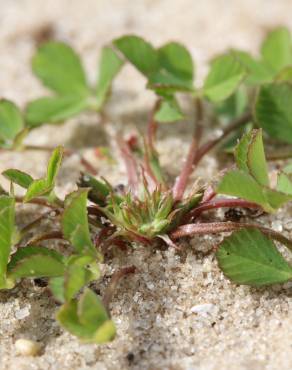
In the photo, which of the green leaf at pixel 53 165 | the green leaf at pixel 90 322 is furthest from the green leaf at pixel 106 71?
the green leaf at pixel 90 322

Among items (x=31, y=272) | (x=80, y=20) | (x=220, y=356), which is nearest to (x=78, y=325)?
(x=31, y=272)

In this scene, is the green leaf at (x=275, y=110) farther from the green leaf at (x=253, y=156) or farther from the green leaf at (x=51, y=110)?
the green leaf at (x=51, y=110)

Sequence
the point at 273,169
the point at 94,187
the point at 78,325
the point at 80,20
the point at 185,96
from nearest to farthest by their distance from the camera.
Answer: the point at 78,325, the point at 94,187, the point at 273,169, the point at 185,96, the point at 80,20

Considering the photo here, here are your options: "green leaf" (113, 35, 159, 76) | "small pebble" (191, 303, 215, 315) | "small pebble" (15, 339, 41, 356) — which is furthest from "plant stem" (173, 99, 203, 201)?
"small pebble" (15, 339, 41, 356)

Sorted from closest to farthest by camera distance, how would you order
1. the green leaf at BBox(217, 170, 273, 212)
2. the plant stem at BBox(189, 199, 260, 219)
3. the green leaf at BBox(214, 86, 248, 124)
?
the green leaf at BBox(217, 170, 273, 212), the plant stem at BBox(189, 199, 260, 219), the green leaf at BBox(214, 86, 248, 124)

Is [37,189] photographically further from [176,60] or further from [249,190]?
[176,60]

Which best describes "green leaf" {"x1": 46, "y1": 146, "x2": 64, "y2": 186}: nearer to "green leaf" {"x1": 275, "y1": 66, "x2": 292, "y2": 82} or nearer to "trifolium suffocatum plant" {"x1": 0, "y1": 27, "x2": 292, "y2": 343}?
"trifolium suffocatum plant" {"x1": 0, "y1": 27, "x2": 292, "y2": 343}

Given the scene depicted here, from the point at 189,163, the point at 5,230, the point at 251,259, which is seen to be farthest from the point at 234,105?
the point at 5,230

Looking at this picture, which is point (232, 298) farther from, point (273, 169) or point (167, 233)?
point (273, 169)

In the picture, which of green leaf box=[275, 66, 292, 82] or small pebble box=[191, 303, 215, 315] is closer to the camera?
small pebble box=[191, 303, 215, 315]
